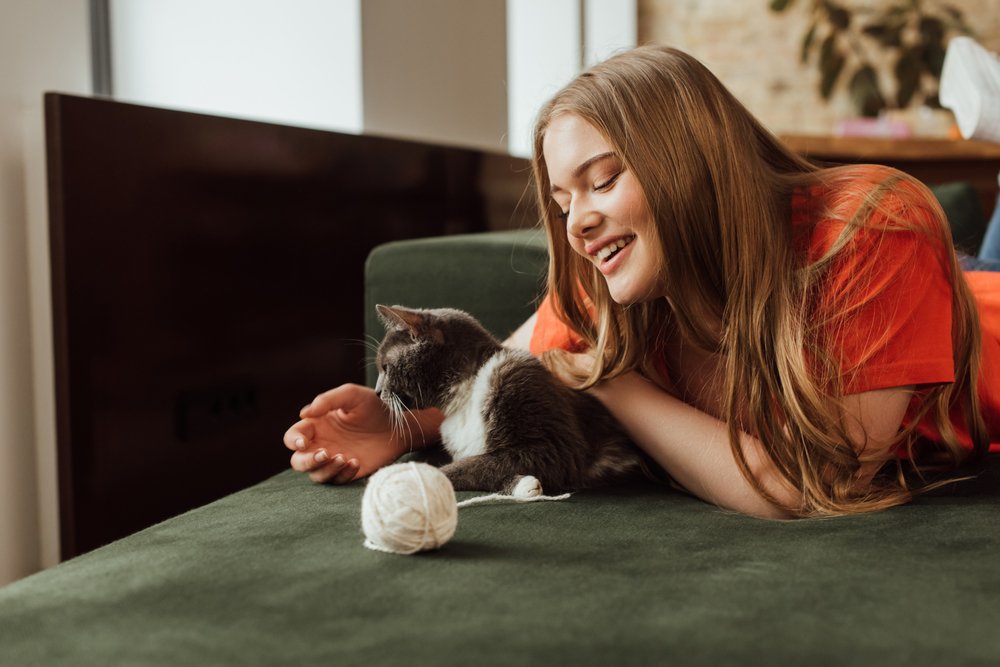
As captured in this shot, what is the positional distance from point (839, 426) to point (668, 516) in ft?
0.82

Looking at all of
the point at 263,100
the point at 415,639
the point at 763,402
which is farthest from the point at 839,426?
the point at 263,100

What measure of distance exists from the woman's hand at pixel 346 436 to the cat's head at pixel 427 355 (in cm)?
6

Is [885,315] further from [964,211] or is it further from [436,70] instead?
[436,70]

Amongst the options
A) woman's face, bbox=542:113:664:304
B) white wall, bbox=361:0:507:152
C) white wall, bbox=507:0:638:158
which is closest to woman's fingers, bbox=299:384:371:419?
woman's face, bbox=542:113:664:304

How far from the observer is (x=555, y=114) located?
1056 millimetres

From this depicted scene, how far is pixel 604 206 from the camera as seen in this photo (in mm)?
1006

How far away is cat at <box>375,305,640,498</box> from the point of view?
3.34 feet

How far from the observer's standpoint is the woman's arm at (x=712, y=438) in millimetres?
987

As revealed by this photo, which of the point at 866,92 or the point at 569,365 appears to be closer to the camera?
the point at 569,365

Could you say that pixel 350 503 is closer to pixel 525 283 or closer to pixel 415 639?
pixel 415 639

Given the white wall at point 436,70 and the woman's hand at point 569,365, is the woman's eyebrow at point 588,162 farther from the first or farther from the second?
the white wall at point 436,70

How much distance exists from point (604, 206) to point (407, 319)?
32 centimetres

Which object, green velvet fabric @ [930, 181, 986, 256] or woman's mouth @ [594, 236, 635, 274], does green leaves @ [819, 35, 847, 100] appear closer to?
green velvet fabric @ [930, 181, 986, 256]

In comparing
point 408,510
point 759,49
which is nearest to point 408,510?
point 408,510
